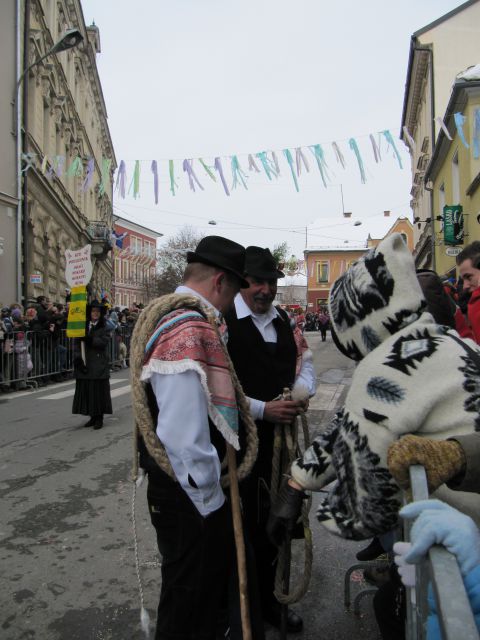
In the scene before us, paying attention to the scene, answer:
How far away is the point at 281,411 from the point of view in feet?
8.64

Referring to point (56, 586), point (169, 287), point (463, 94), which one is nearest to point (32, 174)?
point (463, 94)

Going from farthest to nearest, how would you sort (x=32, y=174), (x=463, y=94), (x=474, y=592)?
(x=32, y=174), (x=463, y=94), (x=474, y=592)

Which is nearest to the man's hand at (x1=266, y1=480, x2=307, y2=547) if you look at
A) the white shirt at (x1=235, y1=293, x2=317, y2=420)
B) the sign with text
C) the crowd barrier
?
the white shirt at (x1=235, y1=293, x2=317, y2=420)

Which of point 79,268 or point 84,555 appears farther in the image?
point 79,268

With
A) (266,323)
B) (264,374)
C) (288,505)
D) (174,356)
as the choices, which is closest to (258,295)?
(266,323)

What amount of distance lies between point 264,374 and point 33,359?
10.2m

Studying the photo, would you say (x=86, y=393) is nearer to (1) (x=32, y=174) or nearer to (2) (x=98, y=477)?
(2) (x=98, y=477)

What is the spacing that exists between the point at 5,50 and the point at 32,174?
3886mm

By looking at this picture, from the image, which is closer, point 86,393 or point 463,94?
point 86,393

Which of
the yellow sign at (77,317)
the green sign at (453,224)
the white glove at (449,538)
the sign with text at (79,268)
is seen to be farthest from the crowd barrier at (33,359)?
the green sign at (453,224)

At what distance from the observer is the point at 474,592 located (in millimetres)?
958

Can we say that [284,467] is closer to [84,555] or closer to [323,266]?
[84,555]

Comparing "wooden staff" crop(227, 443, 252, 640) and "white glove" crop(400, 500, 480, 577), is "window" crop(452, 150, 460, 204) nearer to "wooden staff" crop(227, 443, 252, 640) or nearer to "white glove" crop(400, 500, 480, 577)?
"wooden staff" crop(227, 443, 252, 640)

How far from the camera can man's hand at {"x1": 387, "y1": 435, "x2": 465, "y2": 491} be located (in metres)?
1.22
